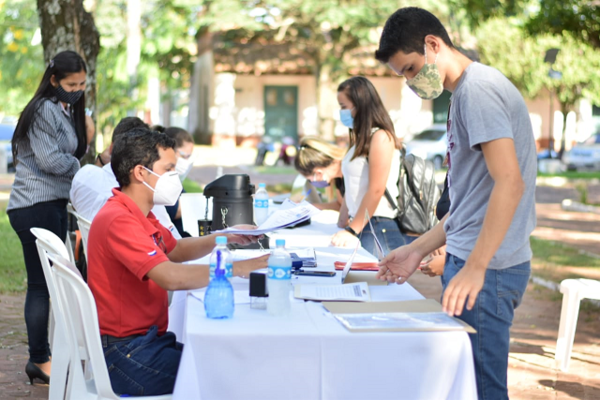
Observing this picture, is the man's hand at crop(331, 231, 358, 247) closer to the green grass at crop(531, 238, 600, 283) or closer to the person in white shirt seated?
the person in white shirt seated

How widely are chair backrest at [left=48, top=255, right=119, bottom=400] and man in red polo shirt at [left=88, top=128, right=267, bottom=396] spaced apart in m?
0.10

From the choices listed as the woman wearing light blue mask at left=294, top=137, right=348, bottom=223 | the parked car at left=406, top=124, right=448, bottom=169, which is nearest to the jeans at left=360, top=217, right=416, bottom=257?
the woman wearing light blue mask at left=294, top=137, right=348, bottom=223

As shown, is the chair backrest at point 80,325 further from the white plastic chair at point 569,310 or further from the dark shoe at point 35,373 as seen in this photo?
the white plastic chair at point 569,310

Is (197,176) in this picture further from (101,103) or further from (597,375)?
(597,375)

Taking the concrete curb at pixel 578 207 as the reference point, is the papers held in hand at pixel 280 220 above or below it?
above

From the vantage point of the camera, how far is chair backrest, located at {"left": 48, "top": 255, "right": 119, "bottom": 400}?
2.85 meters

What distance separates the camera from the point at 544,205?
53.0ft

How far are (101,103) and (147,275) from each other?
1182 cm

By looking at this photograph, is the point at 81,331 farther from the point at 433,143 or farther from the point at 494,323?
the point at 433,143

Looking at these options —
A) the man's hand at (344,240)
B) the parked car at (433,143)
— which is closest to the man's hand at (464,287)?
the man's hand at (344,240)

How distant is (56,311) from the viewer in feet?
10.8

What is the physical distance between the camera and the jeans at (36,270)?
14.7 feet

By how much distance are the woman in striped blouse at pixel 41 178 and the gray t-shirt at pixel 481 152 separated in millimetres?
2727

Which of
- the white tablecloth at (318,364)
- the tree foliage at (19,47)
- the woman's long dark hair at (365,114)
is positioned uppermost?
the tree foliage at (19,47)
